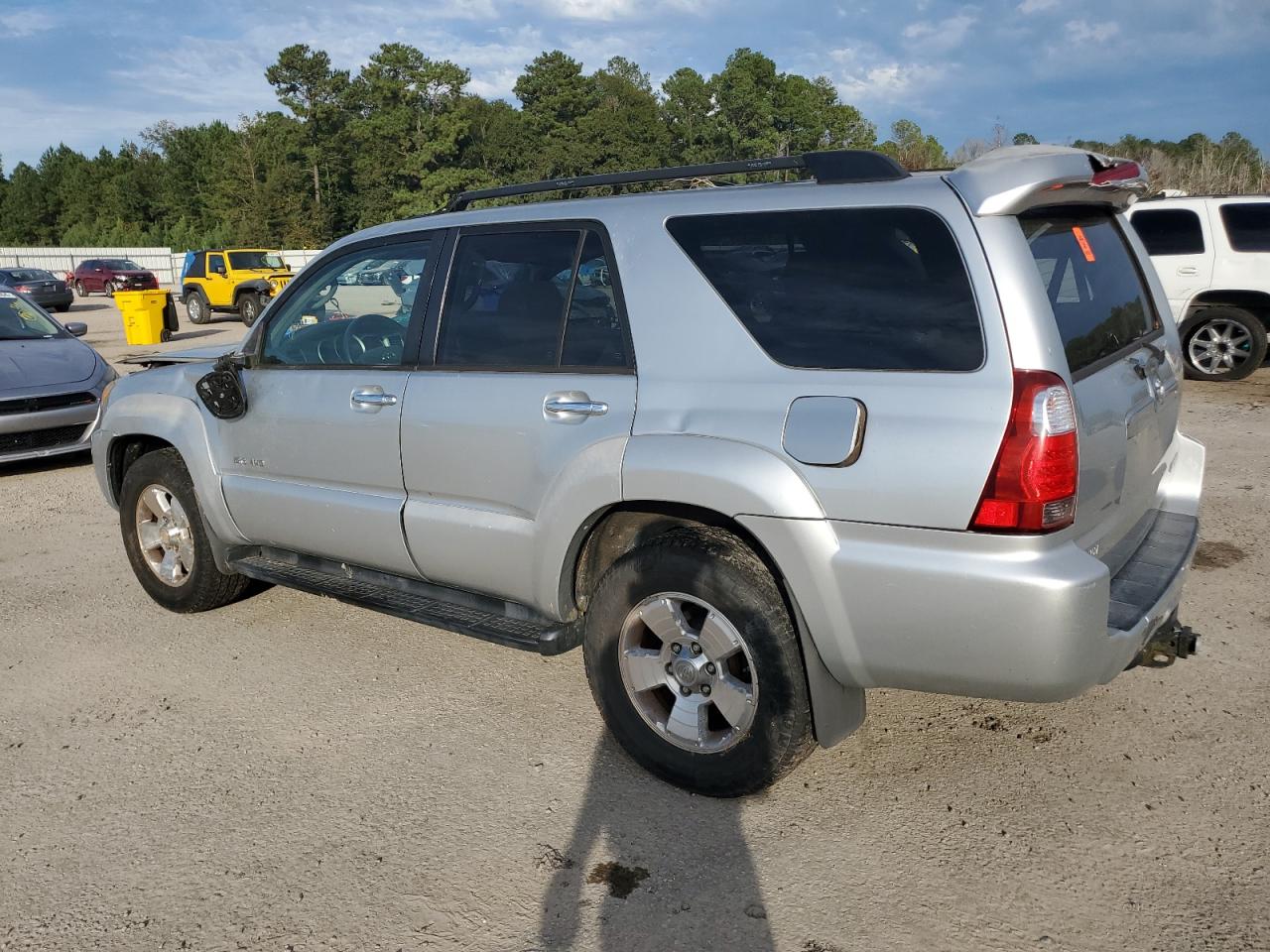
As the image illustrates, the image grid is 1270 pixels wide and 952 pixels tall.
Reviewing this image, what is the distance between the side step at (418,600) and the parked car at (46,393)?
4383 mm

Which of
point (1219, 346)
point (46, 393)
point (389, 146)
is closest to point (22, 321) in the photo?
point (46, 393)

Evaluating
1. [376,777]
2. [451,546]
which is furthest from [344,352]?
[376,777]

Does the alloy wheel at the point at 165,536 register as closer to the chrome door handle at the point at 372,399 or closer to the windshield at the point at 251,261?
the chrome door handle at the point at 372,399

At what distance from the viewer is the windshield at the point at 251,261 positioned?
82.8 ft

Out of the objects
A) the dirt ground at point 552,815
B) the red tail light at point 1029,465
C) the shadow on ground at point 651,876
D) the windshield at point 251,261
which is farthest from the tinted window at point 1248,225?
the windshield at point 251,261

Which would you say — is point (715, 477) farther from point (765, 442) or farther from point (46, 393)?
point (46, 393)

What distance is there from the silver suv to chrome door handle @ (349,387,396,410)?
0.5 inches

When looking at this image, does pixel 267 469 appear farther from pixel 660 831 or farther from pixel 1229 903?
pixel 1229 903

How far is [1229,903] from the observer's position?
109 inches

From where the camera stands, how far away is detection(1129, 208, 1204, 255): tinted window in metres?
11.4

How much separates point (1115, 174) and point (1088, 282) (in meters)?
0.33

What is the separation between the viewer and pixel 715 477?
307 centimetres

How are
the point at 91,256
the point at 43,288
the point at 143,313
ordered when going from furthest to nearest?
the point at 91,256
the point at 43,288
the point at 143,313

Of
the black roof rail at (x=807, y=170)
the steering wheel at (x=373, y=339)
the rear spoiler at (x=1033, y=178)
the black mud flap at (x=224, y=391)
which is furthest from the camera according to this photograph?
the black mud flap at (x=224, y=391)
